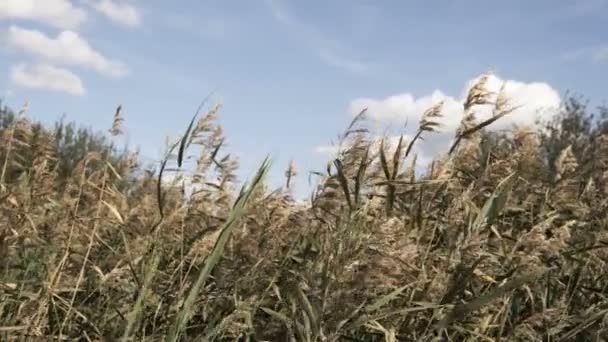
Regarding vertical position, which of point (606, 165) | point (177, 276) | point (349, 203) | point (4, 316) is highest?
point (606, 165)

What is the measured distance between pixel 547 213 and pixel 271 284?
2090 millimetres

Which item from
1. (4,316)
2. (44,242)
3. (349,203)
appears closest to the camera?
(349,203)

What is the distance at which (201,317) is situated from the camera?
4180 millimetres

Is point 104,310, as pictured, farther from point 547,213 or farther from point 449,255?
point 547,213

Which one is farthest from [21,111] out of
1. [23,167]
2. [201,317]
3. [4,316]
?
[201,317]

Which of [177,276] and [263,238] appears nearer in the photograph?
[263,238]

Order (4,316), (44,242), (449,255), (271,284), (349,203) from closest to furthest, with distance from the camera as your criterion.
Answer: (349,203)
(449,255)
(271,284)
(4,316)
(44,242)

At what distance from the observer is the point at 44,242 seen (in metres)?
4.75

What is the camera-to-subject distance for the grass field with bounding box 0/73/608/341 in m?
3.18

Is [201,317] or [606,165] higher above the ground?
[606,165]

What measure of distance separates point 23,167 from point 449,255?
318cm

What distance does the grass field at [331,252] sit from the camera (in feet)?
10.4

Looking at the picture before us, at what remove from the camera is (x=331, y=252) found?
2922 mm

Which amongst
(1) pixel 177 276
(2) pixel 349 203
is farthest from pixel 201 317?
(2) pixel 349 203
